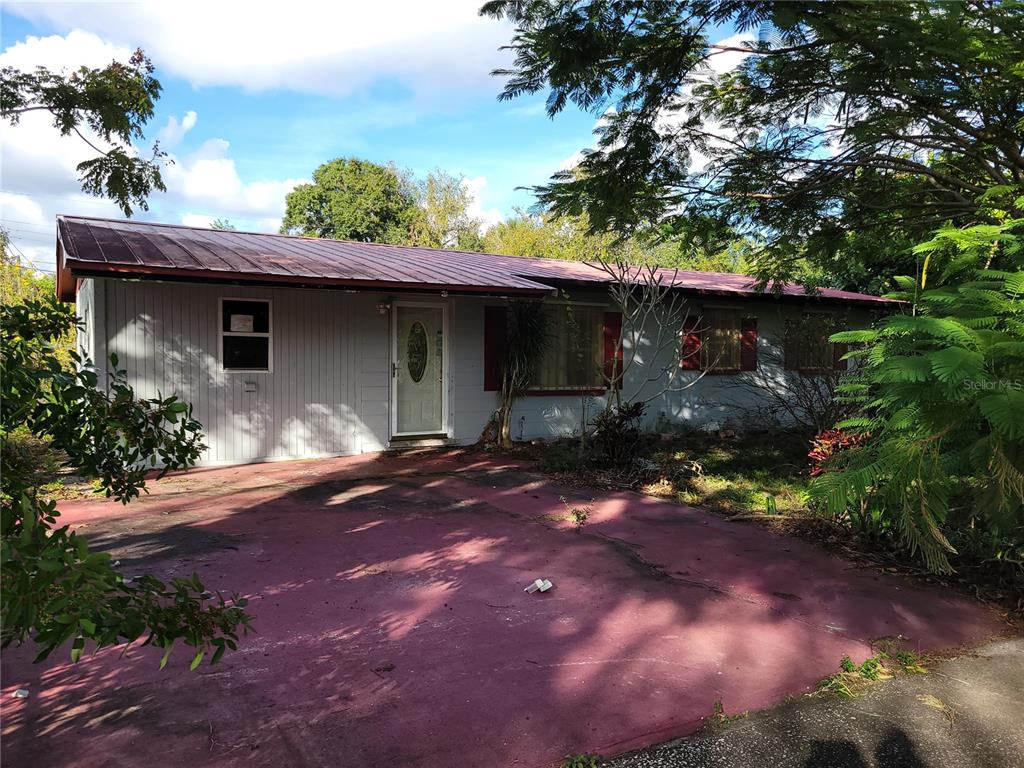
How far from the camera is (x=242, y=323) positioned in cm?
944

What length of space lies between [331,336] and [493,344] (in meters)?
2.73

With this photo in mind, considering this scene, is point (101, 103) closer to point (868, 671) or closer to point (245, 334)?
point (245, 334)

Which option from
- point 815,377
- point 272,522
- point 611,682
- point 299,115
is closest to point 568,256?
point 299,115

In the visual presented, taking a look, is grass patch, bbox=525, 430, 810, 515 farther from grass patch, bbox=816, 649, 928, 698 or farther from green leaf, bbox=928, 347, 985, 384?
green leaf, bbox=928, 347, 985, 384

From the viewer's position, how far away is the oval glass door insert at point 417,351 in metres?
11.0

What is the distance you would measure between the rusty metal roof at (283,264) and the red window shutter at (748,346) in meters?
0.87

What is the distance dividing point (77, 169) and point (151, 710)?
7.07 metres

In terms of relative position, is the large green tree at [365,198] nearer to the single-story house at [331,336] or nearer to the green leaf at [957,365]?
the single-story house at [331,336]

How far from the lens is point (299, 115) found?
1267cm

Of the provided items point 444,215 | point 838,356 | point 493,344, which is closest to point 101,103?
point 493,344

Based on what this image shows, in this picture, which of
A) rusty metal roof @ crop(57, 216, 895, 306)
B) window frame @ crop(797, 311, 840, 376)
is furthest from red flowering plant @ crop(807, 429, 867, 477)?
rusty metal roof @ crop(57, 216, 895, 306)

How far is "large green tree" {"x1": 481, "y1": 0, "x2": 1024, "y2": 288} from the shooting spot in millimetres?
5172

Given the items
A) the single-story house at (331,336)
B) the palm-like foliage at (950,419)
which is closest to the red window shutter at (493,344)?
the single-story house at (331,336)

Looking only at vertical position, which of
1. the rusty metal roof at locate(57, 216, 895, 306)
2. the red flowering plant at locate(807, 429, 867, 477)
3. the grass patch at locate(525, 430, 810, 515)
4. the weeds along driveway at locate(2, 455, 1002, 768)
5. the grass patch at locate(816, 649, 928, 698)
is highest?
the rusty metal roof at locate(57, 216, 895, 306)
